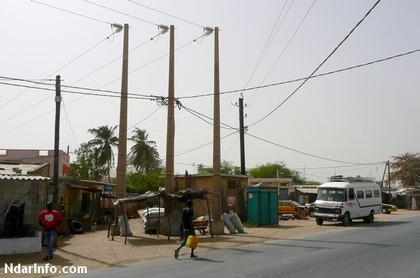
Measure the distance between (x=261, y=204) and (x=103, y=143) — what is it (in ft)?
122

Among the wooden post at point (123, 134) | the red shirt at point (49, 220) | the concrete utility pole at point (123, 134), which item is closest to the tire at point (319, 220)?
the concrete utility pole at point (123, 134)

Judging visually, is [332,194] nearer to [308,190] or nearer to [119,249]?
[119,249]

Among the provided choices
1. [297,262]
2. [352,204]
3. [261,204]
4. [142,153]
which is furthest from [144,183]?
[297,262]

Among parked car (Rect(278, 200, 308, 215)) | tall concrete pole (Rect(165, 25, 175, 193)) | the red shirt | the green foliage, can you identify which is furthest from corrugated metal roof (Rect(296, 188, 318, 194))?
the red shirt

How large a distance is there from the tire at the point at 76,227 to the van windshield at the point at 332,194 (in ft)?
47.6

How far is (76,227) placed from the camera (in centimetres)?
2358

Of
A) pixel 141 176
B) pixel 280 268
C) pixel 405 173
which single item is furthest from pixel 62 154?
pixel 405 173

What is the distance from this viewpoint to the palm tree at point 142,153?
63119mm

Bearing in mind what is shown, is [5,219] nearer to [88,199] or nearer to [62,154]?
[88,199]

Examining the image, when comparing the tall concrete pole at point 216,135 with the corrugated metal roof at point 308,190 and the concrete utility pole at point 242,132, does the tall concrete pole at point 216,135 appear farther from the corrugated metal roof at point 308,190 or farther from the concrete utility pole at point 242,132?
the corrugated metal roof at point 308,190

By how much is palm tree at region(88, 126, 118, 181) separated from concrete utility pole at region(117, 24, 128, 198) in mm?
38561

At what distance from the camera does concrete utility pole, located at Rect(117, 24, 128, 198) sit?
21297 millimetres

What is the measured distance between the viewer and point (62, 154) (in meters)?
50.7

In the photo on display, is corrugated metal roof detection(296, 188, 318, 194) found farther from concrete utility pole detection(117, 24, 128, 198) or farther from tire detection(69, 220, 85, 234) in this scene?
concrete utility pole detection(117, 24, 128, 198)
